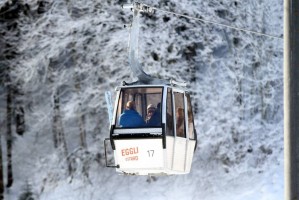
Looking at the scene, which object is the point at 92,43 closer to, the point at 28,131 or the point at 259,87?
the point at 28,131

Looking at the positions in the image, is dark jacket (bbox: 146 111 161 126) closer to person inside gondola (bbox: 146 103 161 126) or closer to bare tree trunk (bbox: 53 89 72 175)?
person inside gondola (bbox: 146 103 161 126)

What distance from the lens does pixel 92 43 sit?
829 inches

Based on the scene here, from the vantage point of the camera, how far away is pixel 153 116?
1037 cm

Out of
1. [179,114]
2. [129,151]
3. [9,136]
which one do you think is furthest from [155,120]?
[9,136]

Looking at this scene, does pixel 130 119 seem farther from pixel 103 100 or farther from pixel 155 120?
pixel 103 100

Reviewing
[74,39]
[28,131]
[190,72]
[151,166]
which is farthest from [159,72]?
[151,166]

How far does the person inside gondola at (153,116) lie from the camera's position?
1018 cm

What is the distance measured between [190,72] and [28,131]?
4766mm

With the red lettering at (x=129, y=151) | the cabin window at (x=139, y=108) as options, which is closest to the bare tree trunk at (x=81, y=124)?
the cabin window at (x=139, y=108)

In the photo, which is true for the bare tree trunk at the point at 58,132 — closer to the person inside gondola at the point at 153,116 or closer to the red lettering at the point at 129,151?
the person inside gondola at the point at 153,116

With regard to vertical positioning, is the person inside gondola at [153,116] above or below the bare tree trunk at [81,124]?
above

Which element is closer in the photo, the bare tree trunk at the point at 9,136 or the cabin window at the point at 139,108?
the cabin window at the point at 139,108

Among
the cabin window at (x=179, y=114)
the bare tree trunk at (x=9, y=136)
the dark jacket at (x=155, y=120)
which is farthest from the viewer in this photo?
the bare tree trunk at (x=9, y=136)

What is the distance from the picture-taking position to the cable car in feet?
32.8
